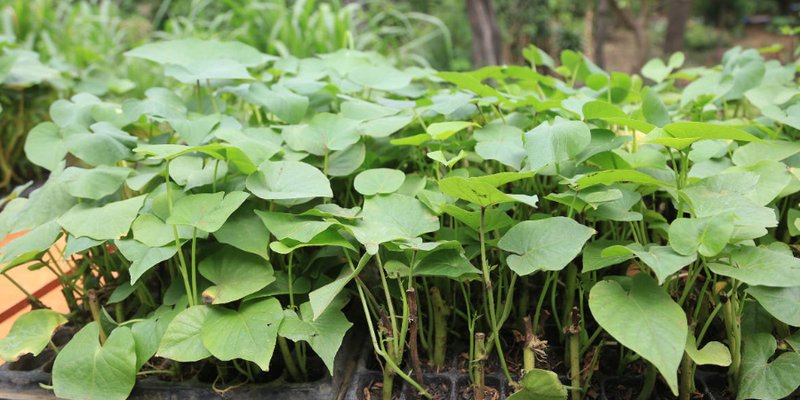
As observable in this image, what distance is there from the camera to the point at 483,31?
4.00 m

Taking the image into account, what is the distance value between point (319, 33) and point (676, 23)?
328 cm

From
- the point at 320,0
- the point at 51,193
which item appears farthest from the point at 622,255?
the point at 320,0

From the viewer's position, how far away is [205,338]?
0.68 m

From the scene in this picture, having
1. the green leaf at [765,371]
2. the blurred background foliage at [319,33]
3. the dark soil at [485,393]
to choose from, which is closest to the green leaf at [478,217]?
the dark soil at [485,393]

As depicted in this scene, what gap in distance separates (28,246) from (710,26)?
11.0 metres

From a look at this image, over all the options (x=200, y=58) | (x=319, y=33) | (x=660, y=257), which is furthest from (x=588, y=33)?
(x=660, y=257)

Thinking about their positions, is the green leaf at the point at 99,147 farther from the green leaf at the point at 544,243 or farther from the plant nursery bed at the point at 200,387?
the green leaf at the point at 544,243

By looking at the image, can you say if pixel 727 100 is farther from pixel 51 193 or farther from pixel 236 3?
pixel 236 3

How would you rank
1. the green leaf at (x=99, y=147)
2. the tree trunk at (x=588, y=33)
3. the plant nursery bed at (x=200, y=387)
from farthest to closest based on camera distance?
the tree trunk at (x=588, y=33), the green leaf at (x=99, y=147), the plant nursery bed at (x=200, y=387)

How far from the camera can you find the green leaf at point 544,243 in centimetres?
63

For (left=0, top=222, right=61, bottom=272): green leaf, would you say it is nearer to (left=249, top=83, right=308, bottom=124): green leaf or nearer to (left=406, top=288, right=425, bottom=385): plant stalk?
(left=249, top=83, right=308, bottom=124): green leaf

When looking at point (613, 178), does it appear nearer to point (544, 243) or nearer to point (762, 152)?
point (544, 243)

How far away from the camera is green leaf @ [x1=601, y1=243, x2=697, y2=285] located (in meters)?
0.57

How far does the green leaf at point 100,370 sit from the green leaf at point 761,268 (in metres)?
0.70
